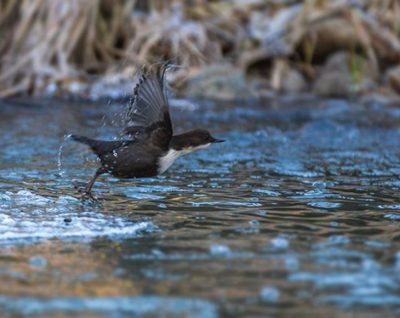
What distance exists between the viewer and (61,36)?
1323cm

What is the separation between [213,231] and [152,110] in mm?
1526

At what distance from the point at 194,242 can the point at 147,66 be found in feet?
6.45

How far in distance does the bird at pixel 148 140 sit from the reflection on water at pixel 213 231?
0.77 feet

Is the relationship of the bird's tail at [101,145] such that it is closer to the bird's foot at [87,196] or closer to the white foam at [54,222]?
the bird's foot at [87,196]

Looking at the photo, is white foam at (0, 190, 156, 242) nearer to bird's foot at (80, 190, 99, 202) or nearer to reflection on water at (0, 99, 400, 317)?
reflection on water at (0, 99, 400, 317)

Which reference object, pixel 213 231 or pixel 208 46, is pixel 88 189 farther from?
pixel 208 46

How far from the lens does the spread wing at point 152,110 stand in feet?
21.2

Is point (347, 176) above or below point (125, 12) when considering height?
below

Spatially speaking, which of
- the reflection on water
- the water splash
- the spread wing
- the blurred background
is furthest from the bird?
the blurred background

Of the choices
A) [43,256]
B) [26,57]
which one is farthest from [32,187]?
[26,57]

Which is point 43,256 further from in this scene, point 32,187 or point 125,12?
point 125,12

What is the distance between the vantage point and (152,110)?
6551 millimetres

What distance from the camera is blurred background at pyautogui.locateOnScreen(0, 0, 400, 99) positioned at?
1309cm

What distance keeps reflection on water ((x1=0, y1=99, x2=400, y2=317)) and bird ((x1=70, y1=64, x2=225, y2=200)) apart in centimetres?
23
